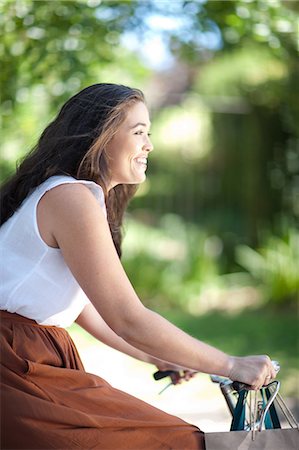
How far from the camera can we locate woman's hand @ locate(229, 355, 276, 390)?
2010 mm

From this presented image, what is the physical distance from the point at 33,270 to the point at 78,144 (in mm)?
369

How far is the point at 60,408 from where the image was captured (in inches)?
75.5

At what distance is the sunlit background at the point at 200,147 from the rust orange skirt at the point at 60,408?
A: 8.37 feet

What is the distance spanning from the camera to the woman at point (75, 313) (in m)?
1.93

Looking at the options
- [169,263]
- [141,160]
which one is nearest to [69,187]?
[141,160]

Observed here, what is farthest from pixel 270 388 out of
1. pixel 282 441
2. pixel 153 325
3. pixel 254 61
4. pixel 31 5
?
pixel 254 61

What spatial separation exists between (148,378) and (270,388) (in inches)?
162

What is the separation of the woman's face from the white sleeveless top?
19 centimetres

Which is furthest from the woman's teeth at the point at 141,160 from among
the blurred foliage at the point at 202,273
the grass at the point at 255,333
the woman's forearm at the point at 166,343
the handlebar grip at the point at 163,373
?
the blurred foliage at the point at 202,273

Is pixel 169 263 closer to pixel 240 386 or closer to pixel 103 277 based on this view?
pixel 240 386

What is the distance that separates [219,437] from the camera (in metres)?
1.98

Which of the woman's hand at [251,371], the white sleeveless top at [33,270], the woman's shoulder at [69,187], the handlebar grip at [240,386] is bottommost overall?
the handlebar grip at [240,386]

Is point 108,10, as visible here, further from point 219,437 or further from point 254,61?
point 254,61

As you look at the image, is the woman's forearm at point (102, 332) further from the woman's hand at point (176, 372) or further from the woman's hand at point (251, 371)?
the woman's hand at point (251, 371)
